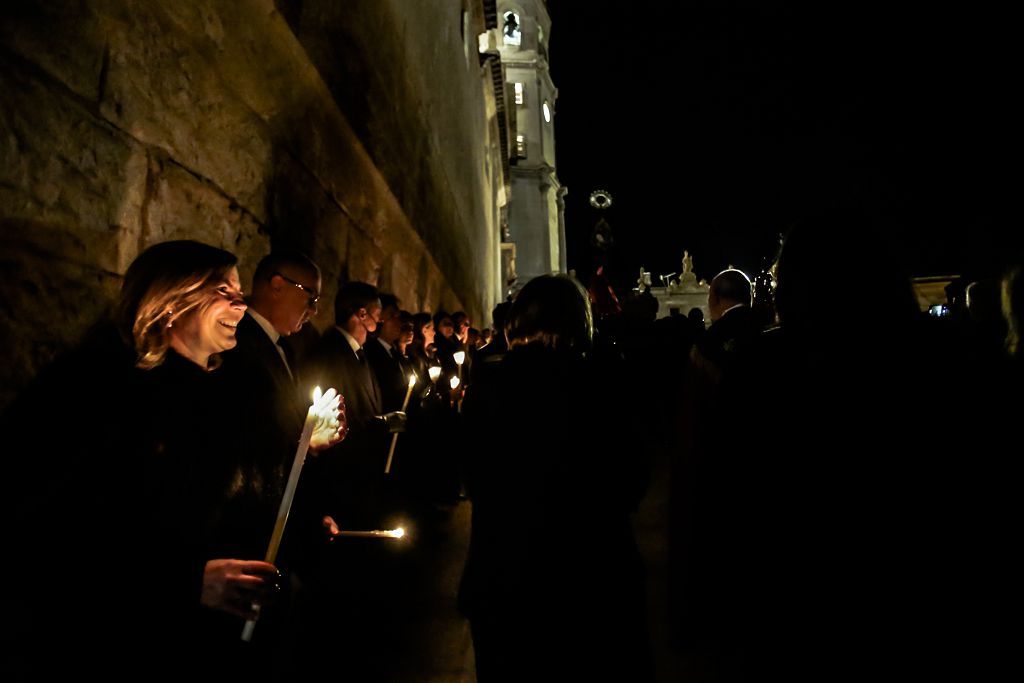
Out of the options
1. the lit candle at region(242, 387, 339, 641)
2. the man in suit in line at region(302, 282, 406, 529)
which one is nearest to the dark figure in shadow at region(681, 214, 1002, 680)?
the lit candle at region(242, 387, 339, 641)

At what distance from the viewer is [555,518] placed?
5.70ft

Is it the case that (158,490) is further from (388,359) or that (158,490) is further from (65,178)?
(388,359)

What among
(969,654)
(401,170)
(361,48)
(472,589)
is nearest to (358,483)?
(472,589)

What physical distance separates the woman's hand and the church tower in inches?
1533

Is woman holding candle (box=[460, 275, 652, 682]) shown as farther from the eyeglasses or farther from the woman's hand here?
the eyeglasses

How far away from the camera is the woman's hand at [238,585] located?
141 cm

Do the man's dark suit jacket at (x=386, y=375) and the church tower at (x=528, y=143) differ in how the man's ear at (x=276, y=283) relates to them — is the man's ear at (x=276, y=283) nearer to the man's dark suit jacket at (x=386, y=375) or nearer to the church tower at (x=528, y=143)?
the man's dark suit jacket at (x=386, y=375)

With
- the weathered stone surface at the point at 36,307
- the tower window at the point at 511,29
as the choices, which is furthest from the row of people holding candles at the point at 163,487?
the tower window at the point at 511,29

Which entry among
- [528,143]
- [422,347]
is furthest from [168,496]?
[528,143]

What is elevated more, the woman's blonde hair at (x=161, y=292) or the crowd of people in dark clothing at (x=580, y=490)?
the woman's blonde hair at (x=161, y=292)

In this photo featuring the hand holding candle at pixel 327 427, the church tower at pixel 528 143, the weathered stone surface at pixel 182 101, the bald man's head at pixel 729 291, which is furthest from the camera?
the church tower at pixel 528 143

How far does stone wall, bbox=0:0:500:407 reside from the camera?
1.63 meters

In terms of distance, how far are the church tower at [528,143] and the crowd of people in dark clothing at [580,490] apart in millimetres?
38537

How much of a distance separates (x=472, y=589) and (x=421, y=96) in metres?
7.95
